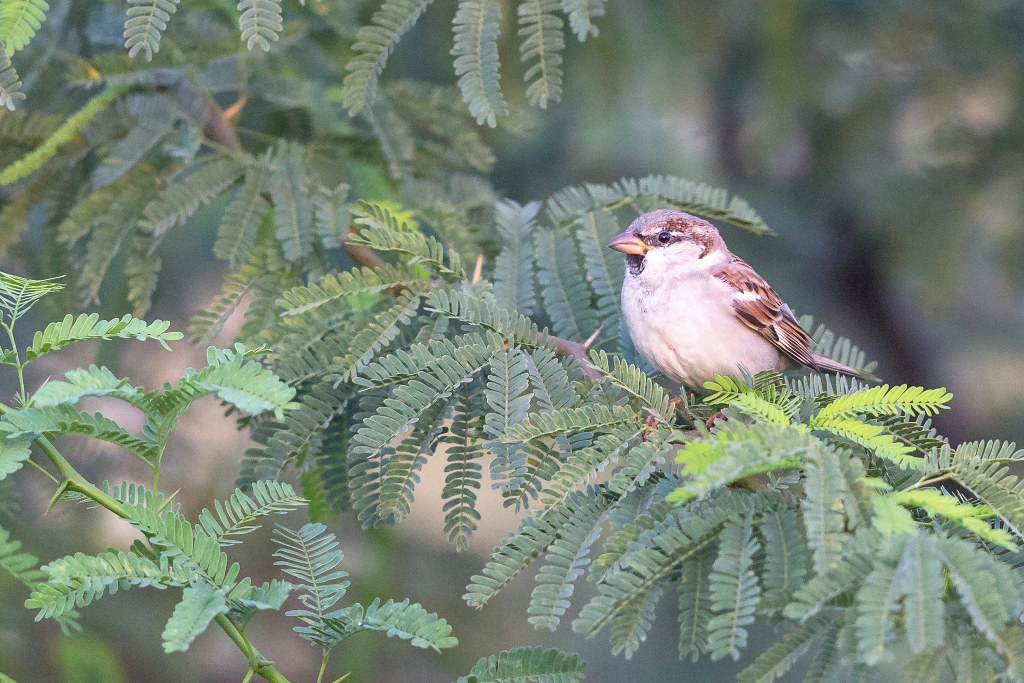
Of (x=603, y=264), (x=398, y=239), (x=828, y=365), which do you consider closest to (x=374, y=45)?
(x=398, y=239)

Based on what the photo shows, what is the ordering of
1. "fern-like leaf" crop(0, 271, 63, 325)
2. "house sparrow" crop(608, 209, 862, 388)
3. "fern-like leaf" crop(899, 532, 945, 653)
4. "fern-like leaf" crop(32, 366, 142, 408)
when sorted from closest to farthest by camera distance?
"fern-like leaf" crop(899, 532, 945, 653) < "fern-like leaf" crop(32, 366, 142, 408) < "fern-like leaf" crop(0, 271, 63, 325) < "house sparrow" crop(608, 209, 862, 388)

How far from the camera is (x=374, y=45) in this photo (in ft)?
8.48

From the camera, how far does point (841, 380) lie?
7.64 feet

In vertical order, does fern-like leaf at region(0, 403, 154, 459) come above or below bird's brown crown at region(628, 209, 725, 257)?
below

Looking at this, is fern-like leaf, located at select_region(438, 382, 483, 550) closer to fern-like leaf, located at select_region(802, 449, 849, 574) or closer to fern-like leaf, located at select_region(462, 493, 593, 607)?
fern-like leaf, located at select_region(462, 493, 593, 607)

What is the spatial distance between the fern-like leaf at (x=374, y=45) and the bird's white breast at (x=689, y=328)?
1028 mm

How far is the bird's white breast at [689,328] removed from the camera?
2.88 meters

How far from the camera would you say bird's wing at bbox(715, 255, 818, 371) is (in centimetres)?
317

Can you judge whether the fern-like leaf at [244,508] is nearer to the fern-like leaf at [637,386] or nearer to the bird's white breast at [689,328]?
the fern-like leaf at [637,386]

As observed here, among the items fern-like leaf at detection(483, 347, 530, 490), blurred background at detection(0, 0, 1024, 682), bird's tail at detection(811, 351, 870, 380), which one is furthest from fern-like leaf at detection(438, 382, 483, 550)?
blurred background at detection(0, 0, 1024, 682)

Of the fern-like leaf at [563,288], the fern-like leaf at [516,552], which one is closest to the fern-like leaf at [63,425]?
the fern-like leaf at [516,552]

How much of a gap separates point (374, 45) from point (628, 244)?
1.04 meters

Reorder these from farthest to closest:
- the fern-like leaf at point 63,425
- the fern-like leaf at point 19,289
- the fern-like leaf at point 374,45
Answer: the fern-like leaf at point 374,45 < the fern-like leaf at point 19,289 < the fern-like leaf at point 63,425

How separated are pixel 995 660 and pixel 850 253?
4.20 metres
